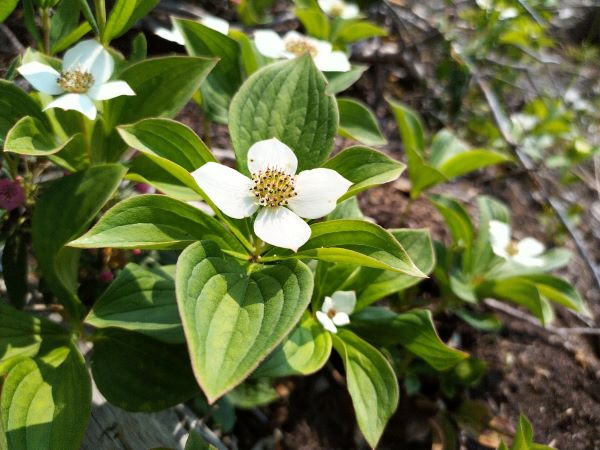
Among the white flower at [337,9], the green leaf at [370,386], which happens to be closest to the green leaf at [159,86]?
the green leaf at [370,386]

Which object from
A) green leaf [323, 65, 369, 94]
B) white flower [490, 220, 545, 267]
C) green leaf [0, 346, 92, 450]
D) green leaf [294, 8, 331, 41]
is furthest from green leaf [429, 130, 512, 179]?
green leaf [0, 346, 92, 450]

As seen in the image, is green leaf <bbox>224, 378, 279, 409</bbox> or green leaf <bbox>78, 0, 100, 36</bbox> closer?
green leaf <bbox>78, 0, 100, 36</bbox>

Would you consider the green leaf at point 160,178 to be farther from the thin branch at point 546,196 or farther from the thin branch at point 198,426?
the thin branch at point 546,196

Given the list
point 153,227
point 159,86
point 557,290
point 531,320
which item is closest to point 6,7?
point 159,86

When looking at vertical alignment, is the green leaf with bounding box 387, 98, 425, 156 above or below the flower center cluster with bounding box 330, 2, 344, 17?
below

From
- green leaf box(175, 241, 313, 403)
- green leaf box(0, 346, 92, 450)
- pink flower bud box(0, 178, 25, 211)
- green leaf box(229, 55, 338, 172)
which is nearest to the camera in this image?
green leaf box(175, 241, 313, 403)

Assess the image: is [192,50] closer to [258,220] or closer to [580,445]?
[258,220]

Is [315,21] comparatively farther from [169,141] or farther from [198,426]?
[198,426]

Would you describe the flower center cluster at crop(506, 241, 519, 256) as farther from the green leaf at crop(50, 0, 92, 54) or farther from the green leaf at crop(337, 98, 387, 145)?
the green leaf at crop(50, 0, 92, 54)
